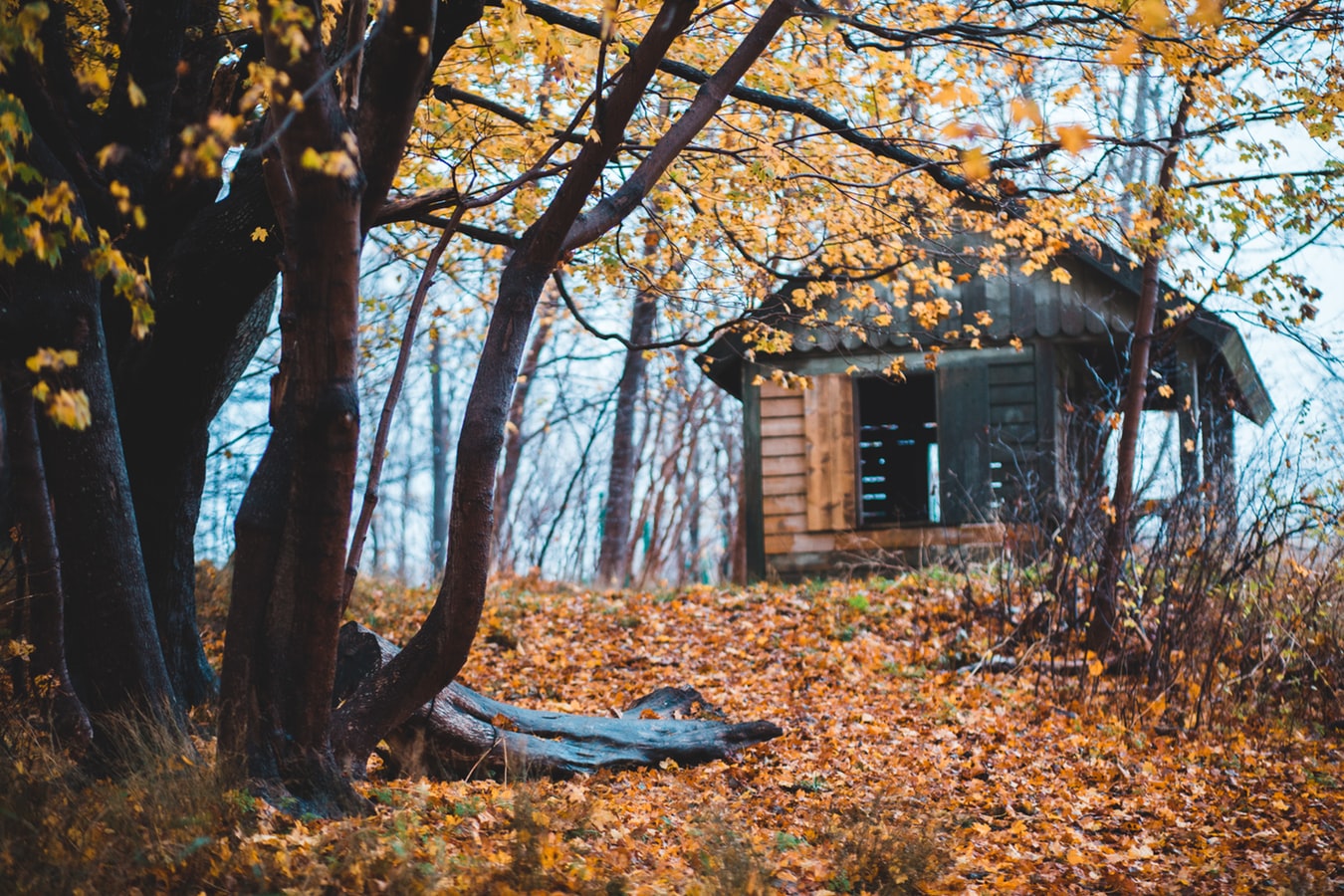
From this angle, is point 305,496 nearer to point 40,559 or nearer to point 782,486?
point 40,559

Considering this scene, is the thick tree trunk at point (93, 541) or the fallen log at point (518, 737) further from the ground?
the thick tree trunk at point (93, 541)

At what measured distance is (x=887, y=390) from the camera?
53.2 feet

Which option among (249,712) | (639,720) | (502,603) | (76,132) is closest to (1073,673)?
(639,720)

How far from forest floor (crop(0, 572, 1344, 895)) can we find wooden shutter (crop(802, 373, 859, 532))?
2356 mm

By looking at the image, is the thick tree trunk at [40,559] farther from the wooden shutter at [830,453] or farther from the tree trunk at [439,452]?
the tree trunk at [439,452]

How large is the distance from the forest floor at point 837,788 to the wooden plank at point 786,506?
251 cm

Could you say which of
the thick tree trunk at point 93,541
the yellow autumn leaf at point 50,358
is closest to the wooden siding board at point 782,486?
the thick tree trunk at point 93,541

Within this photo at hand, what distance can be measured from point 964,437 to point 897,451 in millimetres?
4207

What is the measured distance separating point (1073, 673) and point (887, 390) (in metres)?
8.03

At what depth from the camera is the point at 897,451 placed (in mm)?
17438

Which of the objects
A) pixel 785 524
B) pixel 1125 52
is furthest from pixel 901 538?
pixel 1125 52

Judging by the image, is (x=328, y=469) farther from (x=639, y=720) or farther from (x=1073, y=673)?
(x=1073, y=673)

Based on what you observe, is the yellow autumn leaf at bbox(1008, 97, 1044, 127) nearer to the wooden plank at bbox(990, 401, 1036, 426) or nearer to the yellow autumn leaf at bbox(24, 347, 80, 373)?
the yellow autumn leaf at bbox(24, 347, 80, 373)

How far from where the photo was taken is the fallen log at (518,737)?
217 inches
